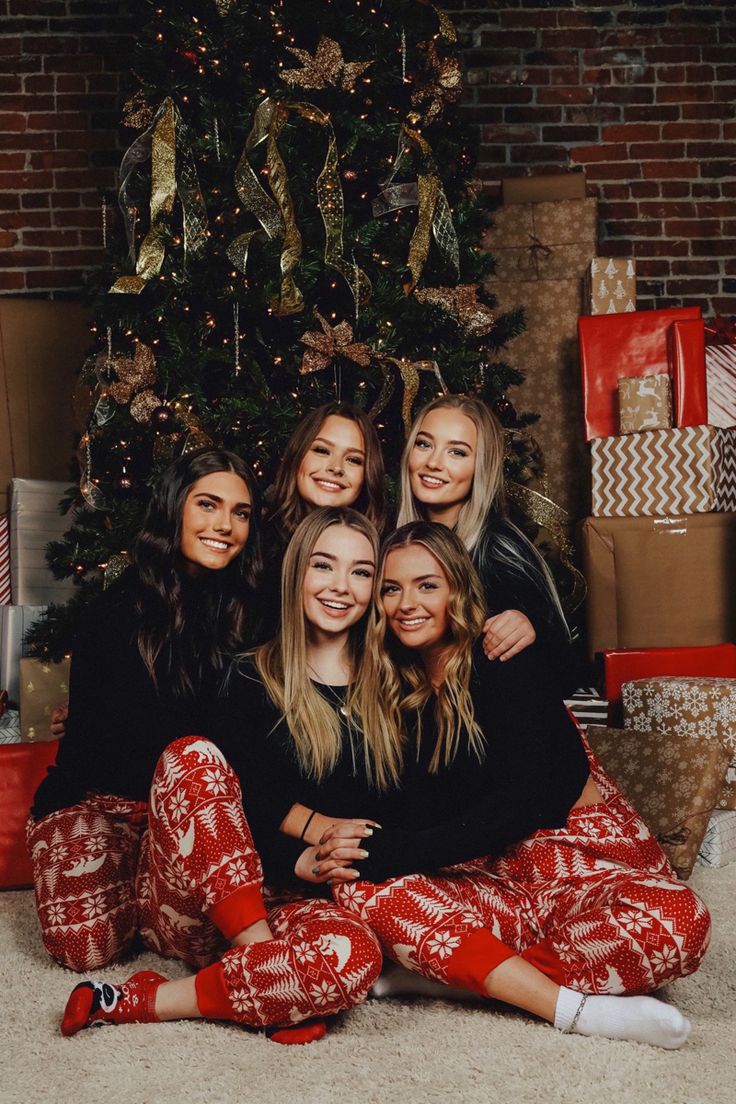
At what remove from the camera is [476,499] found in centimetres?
237

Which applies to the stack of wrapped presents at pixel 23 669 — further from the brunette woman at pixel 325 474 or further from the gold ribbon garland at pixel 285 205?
the gold ribbon garland at pixel 285 205

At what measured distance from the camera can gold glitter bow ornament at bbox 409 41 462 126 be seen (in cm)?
319

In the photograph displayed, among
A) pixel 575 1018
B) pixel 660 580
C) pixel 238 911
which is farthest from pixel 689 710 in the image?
pixel 238 911

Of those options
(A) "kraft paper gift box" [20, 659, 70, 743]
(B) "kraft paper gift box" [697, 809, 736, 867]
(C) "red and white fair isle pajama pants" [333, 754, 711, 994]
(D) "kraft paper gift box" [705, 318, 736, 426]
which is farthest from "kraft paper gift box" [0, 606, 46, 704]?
(D) "kraft paper gift box" [705, 318, 736, 426]

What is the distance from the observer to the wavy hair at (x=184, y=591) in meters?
2.17

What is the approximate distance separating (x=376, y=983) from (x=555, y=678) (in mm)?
712

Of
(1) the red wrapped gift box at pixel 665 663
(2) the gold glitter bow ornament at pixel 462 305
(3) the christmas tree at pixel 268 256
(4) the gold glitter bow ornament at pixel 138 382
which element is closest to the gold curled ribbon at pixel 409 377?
(3) the christmas tree at pixel 268 256

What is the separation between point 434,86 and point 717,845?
242 centimetres

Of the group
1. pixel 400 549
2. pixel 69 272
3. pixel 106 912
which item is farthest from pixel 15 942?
pixel 69 272

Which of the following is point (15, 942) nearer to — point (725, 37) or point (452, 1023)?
point (452, 1023)

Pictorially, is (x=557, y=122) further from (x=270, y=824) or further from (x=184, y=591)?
(x=270, y=824)

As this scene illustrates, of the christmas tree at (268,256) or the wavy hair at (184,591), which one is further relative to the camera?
the christmas tree at (268,256)

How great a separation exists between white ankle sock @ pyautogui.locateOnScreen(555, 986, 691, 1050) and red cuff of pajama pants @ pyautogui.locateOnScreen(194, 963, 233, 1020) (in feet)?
1.75

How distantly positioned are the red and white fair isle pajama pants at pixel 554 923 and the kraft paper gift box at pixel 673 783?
638 millimetres
